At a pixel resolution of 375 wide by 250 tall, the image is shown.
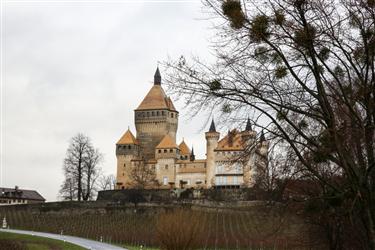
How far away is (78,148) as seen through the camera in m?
76.6

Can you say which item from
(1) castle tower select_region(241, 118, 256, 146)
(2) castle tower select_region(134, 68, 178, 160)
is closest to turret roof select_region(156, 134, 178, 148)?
(2) castle tower select_region(134, 68, 178, 160)

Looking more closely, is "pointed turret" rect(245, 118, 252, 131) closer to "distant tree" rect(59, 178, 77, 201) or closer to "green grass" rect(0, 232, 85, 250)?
"green grass" rect(0, 232, 85, 250)

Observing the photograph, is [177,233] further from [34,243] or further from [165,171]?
[165,171]

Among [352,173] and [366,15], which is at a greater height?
[366,15]

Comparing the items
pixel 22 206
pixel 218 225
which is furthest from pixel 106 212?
pixel 218 225

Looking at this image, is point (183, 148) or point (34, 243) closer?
point (34, 243)

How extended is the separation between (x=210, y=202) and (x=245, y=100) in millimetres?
60064

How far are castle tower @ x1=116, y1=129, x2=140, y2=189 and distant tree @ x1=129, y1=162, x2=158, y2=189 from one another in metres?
2.22

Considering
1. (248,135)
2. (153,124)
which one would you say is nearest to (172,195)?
(153,124)

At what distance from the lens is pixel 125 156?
296 ft

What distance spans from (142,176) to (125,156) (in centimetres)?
767

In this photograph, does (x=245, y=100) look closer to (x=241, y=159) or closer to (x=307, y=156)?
(x=241, y=159)

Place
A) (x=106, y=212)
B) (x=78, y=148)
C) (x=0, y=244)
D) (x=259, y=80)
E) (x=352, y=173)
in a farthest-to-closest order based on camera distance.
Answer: (x=78, y=148)
(x=106, y=212)
(x=0, y=244)
(x=259, y=80)
(x=352, y=173)

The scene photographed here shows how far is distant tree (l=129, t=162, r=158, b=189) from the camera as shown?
Answer: 8231 centimetres
